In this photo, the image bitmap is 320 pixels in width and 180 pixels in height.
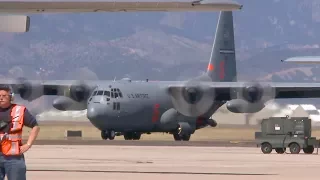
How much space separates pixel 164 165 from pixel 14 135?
47.4 feet

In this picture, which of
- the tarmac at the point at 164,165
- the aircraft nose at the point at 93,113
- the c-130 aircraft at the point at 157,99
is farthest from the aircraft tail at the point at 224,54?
the tarmac at the point at 164,165

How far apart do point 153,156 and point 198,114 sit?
78.7ft

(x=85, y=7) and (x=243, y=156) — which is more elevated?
(x=85, y=7)

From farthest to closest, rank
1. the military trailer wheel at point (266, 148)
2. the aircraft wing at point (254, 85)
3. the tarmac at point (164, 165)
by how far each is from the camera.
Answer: the aircraft wing at point (254, 85), the military trailer wheel at point (266, 148), the tarmac at point (164, 165)

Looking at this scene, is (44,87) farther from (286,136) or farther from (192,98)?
(286,136)

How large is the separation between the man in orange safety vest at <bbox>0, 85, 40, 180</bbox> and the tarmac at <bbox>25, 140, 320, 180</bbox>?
8078 millimetres

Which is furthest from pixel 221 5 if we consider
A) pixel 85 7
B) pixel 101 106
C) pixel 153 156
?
pixel 101 106

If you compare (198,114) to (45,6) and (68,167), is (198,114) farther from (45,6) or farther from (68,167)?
(45,6)

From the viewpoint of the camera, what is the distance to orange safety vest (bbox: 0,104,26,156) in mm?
18516

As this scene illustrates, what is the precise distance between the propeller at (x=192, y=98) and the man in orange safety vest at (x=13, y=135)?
4342 centimetres

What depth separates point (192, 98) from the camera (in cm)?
6200

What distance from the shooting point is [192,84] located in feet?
205

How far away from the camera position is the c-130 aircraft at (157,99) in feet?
198

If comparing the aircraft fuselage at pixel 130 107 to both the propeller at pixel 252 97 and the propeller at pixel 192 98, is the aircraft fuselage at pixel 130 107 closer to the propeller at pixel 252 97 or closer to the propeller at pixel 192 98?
the propeller at pixel 192 98
